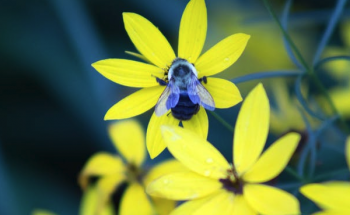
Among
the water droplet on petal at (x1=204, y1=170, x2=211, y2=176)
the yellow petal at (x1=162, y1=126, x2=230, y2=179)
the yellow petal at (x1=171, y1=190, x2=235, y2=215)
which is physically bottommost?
the yellow petal at (x1=171, y1=190, x2=235, y2=215)

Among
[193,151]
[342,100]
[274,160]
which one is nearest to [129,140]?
[193,151]

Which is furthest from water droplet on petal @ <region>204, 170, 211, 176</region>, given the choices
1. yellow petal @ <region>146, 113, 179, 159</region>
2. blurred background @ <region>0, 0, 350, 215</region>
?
blurred background @ <region>0, 0, 350, 215</region>

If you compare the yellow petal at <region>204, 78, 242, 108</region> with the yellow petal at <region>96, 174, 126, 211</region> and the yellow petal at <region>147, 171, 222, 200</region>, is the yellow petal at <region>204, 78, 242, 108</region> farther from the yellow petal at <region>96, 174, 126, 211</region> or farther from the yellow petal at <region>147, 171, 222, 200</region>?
the yellow petal at <region>96, 174, 126, 211</region>

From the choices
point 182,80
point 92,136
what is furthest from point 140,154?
point 92,136

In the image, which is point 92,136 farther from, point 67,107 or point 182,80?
point 182,80

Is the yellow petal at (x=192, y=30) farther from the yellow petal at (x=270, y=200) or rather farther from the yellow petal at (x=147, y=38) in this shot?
the yellow petal at (x=270, y=200)

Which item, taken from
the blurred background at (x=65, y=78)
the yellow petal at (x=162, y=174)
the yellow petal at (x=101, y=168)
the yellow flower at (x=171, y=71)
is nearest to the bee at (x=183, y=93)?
the yellow flower at (x=171, y=71)

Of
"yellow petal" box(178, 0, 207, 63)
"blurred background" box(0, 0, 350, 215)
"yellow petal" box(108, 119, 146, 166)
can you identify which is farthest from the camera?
"blurred background" box(0, 0, 350, 215)

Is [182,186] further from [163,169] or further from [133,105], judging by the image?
[163,169]
